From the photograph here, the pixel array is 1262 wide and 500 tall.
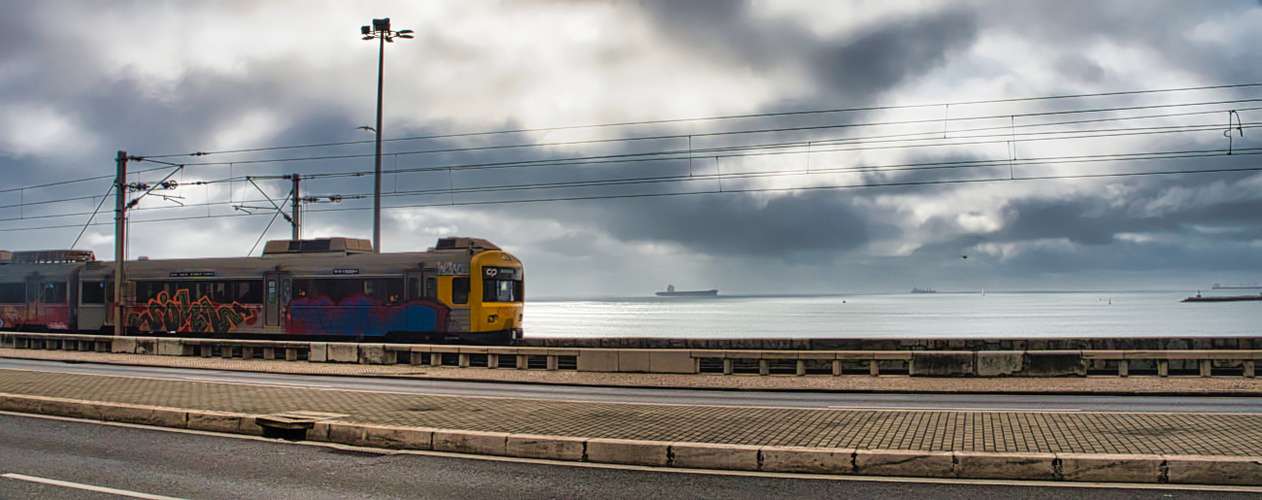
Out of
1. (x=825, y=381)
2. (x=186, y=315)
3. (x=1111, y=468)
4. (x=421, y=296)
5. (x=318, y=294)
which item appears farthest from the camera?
(x=186, y=315)

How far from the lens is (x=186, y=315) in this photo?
1260 inches

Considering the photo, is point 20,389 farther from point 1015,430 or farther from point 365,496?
point 1015,430

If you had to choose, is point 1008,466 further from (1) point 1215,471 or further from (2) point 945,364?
(2) point 945,364

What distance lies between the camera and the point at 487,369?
21.9m

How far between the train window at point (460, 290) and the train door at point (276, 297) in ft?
22.3

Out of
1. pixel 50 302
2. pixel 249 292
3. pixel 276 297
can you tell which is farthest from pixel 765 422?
pixel 50 302

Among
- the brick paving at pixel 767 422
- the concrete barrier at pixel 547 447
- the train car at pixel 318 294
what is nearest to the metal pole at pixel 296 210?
the train car at pixel 318 294

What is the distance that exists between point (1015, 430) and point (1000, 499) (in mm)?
3271

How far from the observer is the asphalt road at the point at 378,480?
7.47m

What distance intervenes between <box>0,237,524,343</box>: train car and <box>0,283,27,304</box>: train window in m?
3.19

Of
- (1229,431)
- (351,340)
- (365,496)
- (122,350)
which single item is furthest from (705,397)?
(122,350)

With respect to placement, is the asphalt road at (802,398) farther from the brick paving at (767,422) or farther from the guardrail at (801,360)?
the guardrail at (801,360)

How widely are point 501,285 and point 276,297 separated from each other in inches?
333

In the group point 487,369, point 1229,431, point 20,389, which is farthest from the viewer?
point 487,369
